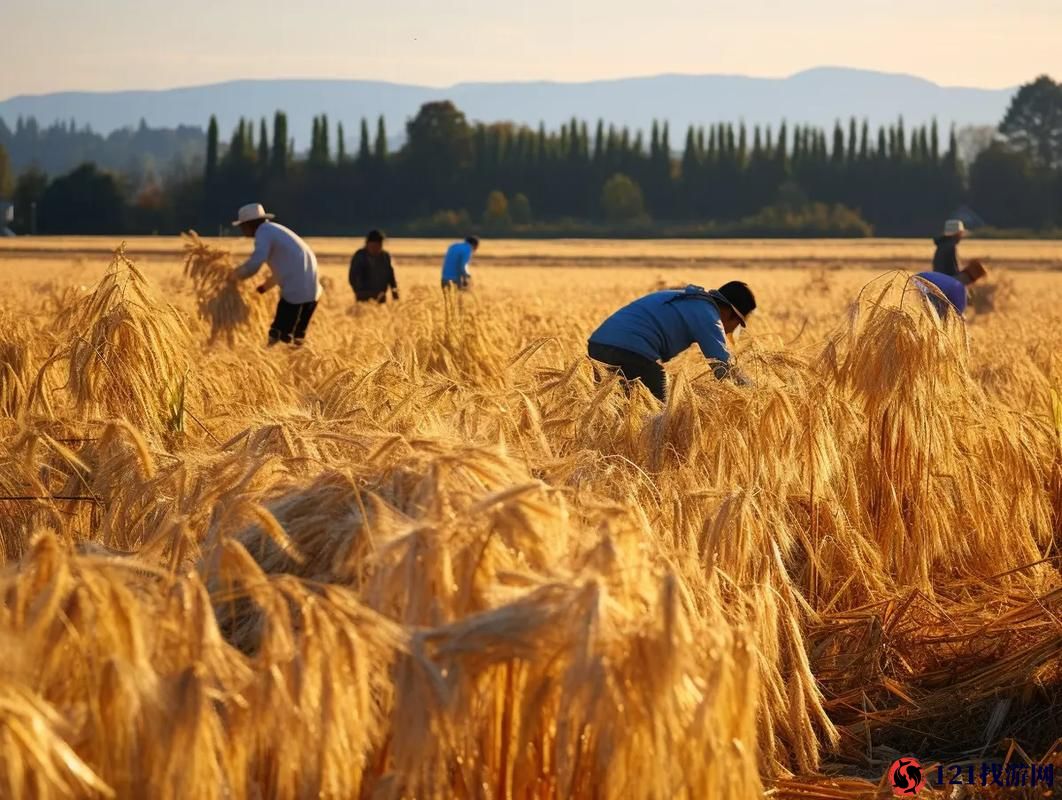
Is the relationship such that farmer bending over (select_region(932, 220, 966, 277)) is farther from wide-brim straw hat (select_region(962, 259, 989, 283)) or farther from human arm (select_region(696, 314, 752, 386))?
human arm (select_region(696, 314, 752, 386))

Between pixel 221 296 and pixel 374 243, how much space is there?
10.0 feet

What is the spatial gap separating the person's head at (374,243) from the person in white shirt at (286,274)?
3035 millimetres

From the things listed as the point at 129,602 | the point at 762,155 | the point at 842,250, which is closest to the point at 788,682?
the point at 129,602

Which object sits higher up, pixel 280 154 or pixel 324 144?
pixel 324 144

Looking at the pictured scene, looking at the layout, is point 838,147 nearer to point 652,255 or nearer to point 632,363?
point 652,255

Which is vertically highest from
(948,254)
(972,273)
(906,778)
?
(948,254)

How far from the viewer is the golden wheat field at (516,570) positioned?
2.18 metres

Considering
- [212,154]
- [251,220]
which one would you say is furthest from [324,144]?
[251,220]

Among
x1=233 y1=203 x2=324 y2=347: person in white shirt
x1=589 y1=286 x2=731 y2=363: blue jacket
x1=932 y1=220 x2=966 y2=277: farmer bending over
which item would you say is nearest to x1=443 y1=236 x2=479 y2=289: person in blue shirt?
x1=233 y1=203 x2=324 y2=347: person in white shirt

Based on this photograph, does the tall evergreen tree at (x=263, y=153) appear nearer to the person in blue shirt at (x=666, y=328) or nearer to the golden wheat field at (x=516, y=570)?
the golden wheat field at (x=516, y=570)

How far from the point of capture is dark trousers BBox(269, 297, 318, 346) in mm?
9648

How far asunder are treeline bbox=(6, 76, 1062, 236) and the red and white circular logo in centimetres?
7678

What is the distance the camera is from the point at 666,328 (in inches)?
262

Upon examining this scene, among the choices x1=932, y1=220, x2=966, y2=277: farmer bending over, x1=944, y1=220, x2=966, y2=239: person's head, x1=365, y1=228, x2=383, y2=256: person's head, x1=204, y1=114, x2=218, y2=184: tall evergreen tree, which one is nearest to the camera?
x1=932, y1=220, x2=966, y2=277: farmer bending over
